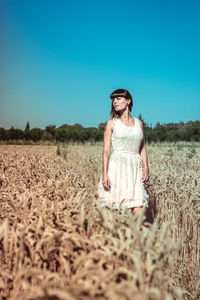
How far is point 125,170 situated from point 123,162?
0.12m

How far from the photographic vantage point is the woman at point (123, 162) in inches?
141

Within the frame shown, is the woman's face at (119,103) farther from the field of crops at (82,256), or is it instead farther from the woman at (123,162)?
the field of crops at (82,256)

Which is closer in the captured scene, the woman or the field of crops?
the field of crops

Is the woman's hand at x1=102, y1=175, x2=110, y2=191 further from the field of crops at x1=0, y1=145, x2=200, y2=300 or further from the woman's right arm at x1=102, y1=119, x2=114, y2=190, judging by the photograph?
the field of crops at x1=0, y1=145, x2=200, y2=300

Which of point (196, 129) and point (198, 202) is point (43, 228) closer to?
point (198, 202)

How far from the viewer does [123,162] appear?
3629 millimetres

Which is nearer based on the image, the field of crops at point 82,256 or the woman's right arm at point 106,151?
the field of crops at point 82,256

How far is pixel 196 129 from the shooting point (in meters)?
41.2

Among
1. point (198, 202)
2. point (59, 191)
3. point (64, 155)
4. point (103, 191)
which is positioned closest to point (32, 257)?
point (59, 191)

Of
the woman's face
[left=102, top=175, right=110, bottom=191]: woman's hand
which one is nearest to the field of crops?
[left=102, top=175, right=110, bottom=191]: woman's hand

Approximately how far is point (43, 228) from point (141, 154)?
2.40m

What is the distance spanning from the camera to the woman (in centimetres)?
358

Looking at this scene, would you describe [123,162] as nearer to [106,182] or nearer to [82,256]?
[106,182]

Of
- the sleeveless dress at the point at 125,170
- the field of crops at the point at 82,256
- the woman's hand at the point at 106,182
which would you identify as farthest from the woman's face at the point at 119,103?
the field of crops at the point at 82,256
